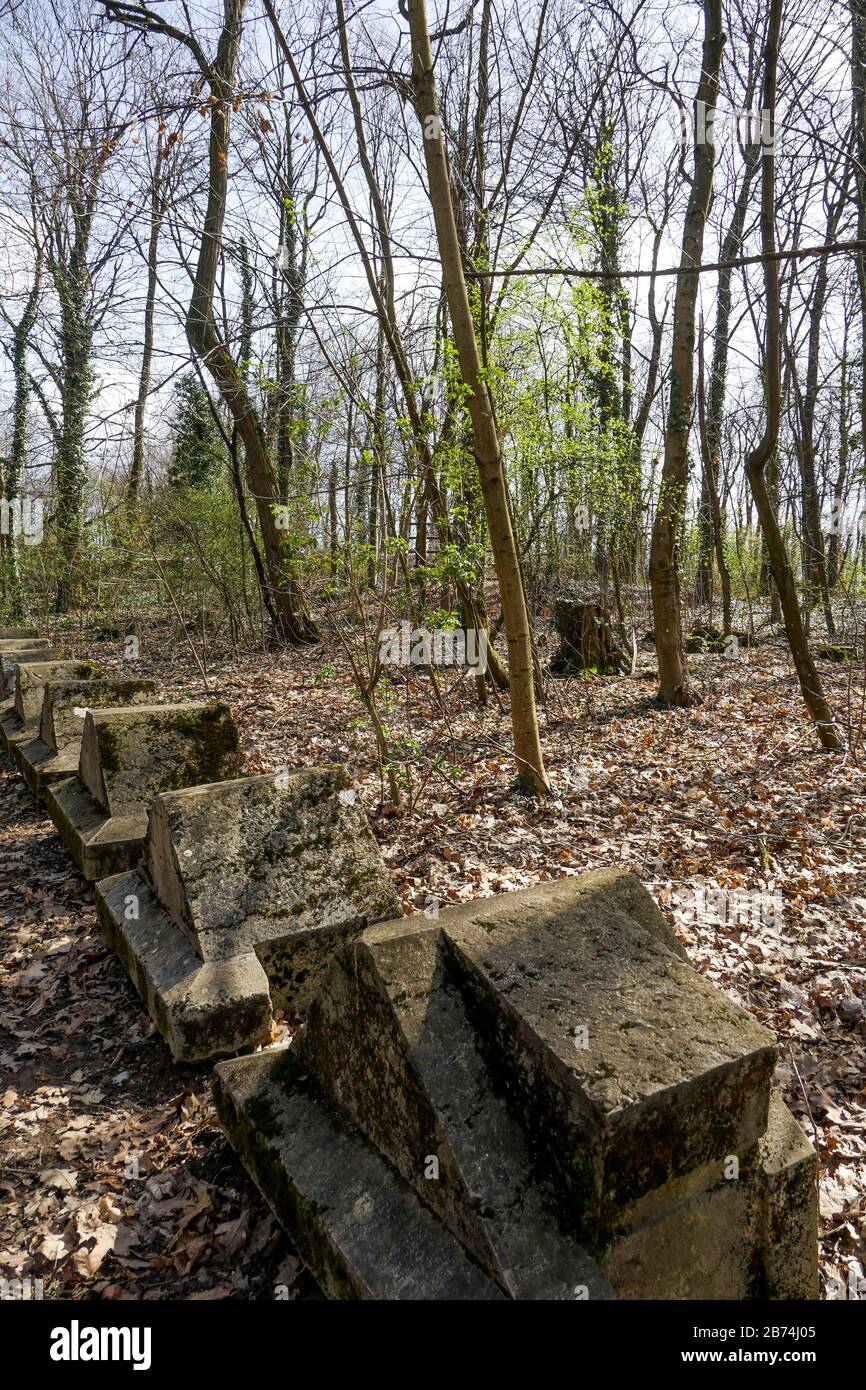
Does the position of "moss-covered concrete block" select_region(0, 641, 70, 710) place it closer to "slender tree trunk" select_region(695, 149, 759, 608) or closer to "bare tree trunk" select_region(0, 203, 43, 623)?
"bare tree trunk" select_region(0, 203, 43, 623)

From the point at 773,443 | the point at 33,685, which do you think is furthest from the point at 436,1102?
the point at 33,685

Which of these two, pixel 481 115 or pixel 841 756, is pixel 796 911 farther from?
pixel 481 115

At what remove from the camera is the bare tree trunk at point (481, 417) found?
547 centimetres

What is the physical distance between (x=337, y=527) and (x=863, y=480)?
8611mm

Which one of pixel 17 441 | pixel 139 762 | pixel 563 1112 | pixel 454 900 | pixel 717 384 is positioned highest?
pixel 717 384

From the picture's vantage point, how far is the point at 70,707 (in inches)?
271

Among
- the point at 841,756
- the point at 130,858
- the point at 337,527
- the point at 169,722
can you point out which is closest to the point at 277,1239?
the point at 130,858

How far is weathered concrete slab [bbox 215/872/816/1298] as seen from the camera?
173 centimetres

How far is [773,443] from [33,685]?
7.59 m

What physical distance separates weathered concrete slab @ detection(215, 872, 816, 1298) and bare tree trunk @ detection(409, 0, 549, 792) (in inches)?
165

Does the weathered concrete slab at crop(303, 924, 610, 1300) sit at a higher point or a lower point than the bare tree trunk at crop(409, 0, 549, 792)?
lower

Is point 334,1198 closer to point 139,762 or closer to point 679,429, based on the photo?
point 139,762

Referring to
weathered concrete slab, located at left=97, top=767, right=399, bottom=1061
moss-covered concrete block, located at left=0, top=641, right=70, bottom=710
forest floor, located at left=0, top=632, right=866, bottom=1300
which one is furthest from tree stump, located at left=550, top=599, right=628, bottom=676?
weathered concrete slab, located at left=97, top=767, right=399, bottom=1061

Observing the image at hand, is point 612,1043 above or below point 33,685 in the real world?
below
